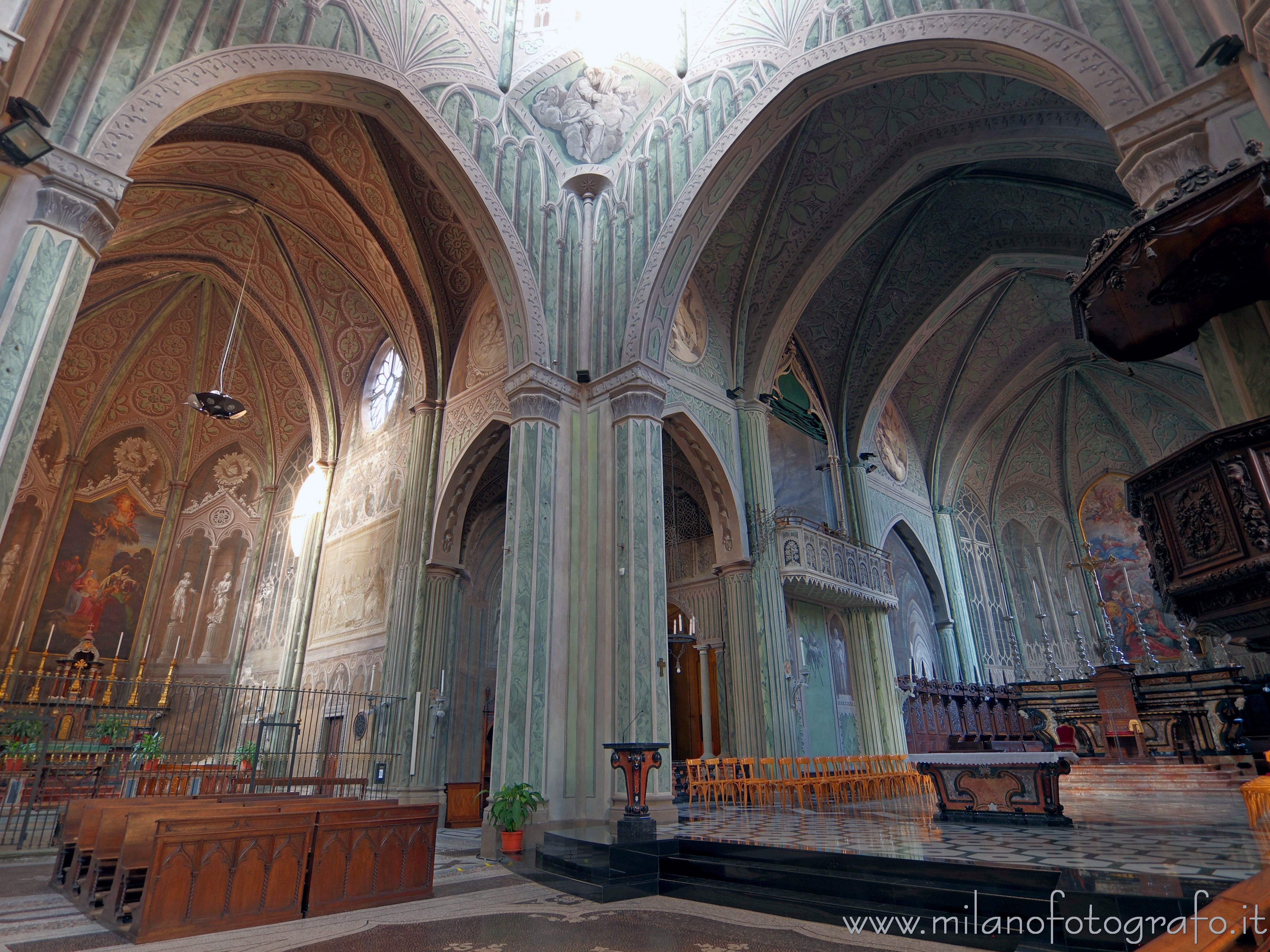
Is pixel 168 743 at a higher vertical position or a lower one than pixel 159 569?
lower

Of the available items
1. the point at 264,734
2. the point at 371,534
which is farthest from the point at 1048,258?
the point at 264,734

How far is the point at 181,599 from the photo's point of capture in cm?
1861

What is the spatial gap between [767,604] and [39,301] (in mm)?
10003

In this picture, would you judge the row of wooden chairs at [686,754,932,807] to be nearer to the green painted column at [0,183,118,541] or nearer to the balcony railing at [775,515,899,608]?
the balcony railing at [775,515,899,608]

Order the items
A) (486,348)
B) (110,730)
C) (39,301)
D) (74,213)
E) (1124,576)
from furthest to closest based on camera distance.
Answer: (1124,576) < (110,730) < (486,348) < (74,213) < (39,301)

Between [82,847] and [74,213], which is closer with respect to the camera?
[82,847]

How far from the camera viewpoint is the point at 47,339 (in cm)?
589

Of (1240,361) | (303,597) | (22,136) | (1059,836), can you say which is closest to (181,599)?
(303,597)

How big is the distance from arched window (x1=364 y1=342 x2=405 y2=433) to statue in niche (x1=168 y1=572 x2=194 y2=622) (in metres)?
7.37

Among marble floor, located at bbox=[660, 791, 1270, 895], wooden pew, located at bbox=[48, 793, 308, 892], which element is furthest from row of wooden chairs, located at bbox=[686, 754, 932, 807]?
wooden pew, located at bbox=[48, 793, 308, 892]

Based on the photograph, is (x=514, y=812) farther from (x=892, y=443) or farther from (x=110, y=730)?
(x=892, y=443)

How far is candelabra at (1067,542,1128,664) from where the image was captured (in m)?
18.6

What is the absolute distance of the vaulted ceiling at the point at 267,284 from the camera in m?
12.4

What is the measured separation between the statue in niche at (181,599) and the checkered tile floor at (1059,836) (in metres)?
16.0
